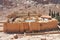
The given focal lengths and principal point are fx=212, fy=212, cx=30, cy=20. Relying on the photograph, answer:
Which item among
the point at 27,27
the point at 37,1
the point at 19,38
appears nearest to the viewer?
the point at 19,38

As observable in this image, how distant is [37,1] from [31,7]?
399cm

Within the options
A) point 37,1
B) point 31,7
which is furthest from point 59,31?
point 37,1

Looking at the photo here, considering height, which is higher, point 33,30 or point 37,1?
point 37,1

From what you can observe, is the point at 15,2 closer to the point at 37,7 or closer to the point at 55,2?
the point at 37,7

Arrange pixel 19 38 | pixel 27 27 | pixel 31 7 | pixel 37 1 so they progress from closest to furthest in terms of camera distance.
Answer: pixel 19 38
pixel 27 27
pixel 31 7
pixel 37 1

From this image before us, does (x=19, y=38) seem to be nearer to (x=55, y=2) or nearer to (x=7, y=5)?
(x=7, y=5)

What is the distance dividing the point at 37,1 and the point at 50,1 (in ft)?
11.1

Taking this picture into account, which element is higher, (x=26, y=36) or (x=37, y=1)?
(x=37, y=1)

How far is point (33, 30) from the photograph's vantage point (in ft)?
87.5

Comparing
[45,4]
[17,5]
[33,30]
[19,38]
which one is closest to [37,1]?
[45,4]

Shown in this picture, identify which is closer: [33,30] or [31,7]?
[33,30]

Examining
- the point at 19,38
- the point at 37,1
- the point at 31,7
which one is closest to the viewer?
the point at 19,38

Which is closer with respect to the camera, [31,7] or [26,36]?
[26,36]

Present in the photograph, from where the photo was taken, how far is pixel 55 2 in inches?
2154
